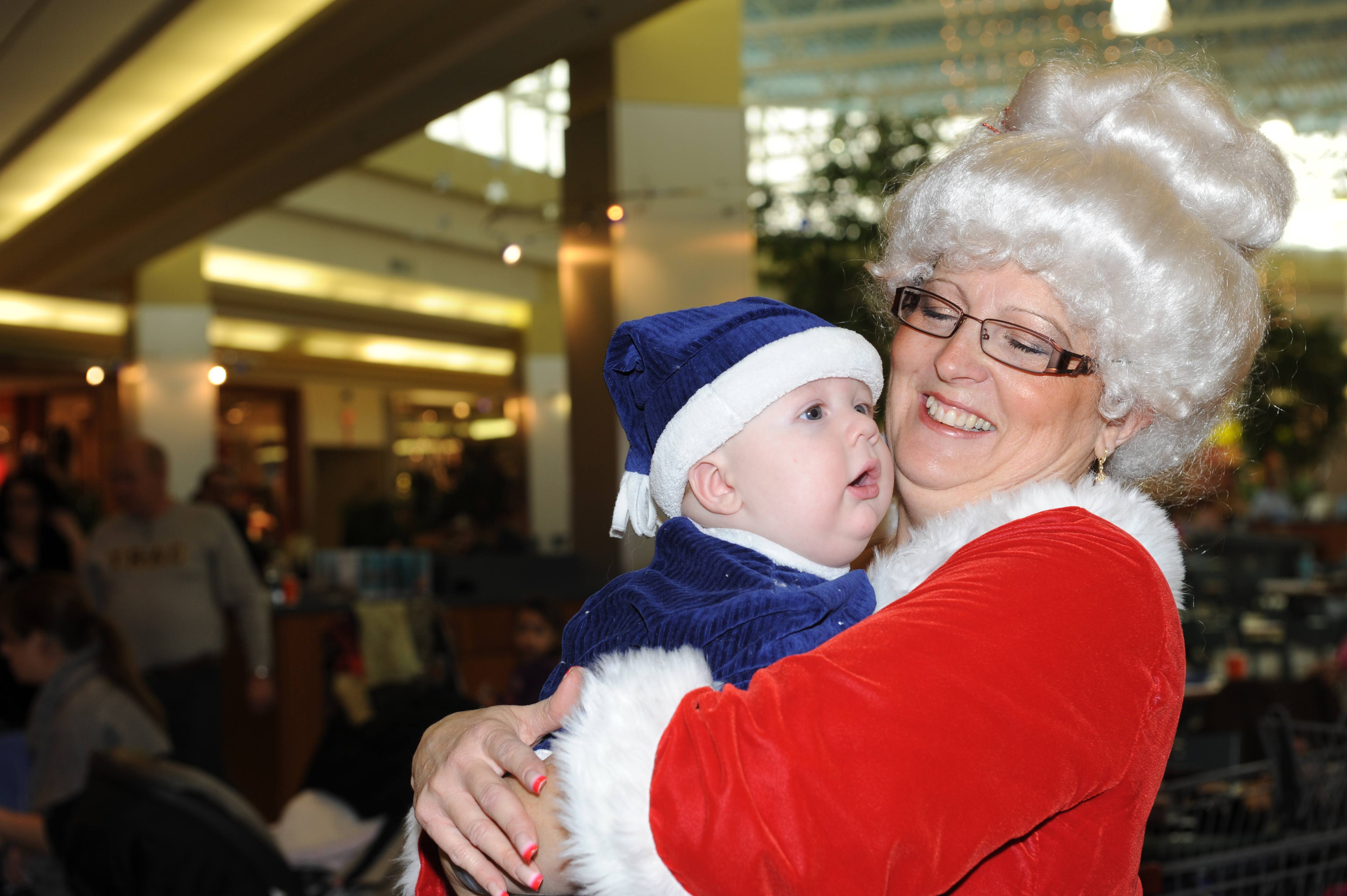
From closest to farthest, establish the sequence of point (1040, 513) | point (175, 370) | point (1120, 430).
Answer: point (1040, 513) → point (1120, 430) → point (175, 370)

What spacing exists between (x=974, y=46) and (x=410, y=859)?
603 inches

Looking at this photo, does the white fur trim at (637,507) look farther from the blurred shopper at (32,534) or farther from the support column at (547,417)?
the support column at (547,417)

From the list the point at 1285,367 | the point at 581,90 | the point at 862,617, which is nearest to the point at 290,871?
the point at 862,617

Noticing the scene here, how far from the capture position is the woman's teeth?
120 centimetres

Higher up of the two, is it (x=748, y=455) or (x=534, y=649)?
(x=748, y=455)

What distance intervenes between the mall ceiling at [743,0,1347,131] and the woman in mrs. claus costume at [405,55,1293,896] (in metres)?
11.5

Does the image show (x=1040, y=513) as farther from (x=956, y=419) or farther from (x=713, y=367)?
(x=713, y=367)

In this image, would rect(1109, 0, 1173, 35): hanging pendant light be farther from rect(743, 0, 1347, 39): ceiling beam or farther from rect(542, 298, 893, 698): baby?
rect(542, 298, 893, 698): baby

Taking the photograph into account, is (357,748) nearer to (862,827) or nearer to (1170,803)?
(1170,803)

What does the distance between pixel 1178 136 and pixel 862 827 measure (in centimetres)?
84

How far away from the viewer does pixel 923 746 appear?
74cm

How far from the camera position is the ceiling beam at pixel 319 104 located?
5457mm

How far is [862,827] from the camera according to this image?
73 centimetres

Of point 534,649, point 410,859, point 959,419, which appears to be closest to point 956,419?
point 959,419
